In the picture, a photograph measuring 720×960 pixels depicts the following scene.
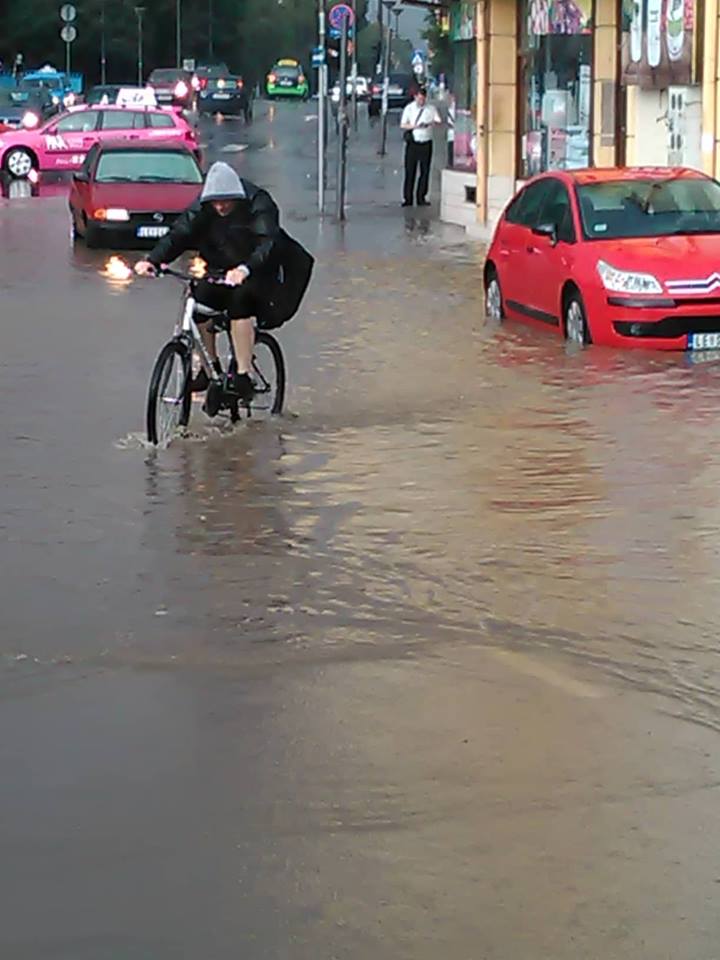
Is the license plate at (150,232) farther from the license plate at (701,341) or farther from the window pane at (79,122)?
the window pane at (79,122)

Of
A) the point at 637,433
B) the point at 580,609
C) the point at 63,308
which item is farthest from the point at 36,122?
the point at 580,609

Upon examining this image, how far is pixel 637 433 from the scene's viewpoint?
12.2 meters

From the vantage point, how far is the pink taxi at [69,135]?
4234cm

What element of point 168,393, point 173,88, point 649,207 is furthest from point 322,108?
point 173,88

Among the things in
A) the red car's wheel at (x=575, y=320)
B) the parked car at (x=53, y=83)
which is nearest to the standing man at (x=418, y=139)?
the red car's wheel at (x=575, y=320)

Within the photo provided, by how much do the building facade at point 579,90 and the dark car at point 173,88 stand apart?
3672 cm

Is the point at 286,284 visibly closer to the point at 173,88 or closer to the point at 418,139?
the point at 418,139

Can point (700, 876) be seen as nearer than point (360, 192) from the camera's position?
Yes

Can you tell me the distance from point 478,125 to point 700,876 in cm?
2587

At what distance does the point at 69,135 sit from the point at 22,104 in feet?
60.9

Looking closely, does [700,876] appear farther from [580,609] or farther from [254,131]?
[254,131]

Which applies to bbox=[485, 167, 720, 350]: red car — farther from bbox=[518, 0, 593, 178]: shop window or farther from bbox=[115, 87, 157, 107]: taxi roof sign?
bbox=[115, 87, 157, 107]: taxi roof sign

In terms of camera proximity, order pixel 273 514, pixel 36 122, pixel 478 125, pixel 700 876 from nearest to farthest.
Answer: pixel 700 876 → pixel 273 514 → pixel 478 125 → pixel 36 122

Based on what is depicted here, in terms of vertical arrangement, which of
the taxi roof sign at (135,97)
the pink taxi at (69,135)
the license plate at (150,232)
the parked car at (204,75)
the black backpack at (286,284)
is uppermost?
the parked car at (204,75)
